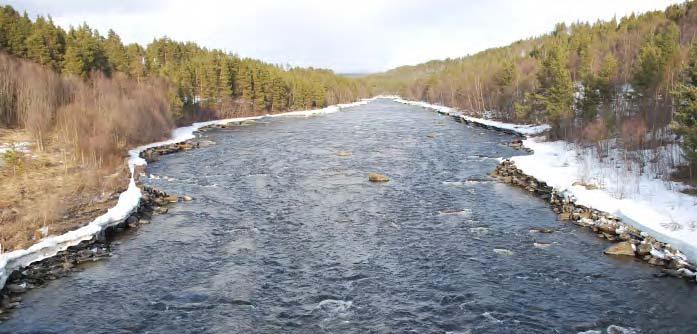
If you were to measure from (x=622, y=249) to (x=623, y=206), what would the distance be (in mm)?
5987

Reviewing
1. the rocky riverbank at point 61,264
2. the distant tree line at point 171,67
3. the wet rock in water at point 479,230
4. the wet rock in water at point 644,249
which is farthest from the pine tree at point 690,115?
the distant tree line at point 171,67

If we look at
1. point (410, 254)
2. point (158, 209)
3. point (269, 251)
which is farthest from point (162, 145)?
point (410, 254)

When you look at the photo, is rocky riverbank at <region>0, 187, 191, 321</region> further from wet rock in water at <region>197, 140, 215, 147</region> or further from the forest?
wet rock in water at <region>197, 140, 215, 147</region>

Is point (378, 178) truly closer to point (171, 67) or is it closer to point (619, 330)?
point (619, 330)

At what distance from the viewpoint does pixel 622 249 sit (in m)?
21.0

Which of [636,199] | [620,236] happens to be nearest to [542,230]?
[620,236]

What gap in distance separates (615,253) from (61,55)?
87.2 meters

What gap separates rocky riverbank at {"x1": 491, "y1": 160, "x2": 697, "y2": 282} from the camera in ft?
62.7

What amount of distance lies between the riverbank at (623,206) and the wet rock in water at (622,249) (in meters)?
0.04

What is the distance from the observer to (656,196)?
89.1 ft

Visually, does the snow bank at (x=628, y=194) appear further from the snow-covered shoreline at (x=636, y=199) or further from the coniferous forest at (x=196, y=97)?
the coniferous forest at (x=196, y=97)

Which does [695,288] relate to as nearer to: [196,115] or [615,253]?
[615,253]

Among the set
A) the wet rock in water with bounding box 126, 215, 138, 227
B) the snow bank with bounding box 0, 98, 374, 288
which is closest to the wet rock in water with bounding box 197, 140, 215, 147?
the snow bank with bounding box 0, 98, 374, 288

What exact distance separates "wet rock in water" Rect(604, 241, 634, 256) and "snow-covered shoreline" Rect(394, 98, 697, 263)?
1631 millimetres
